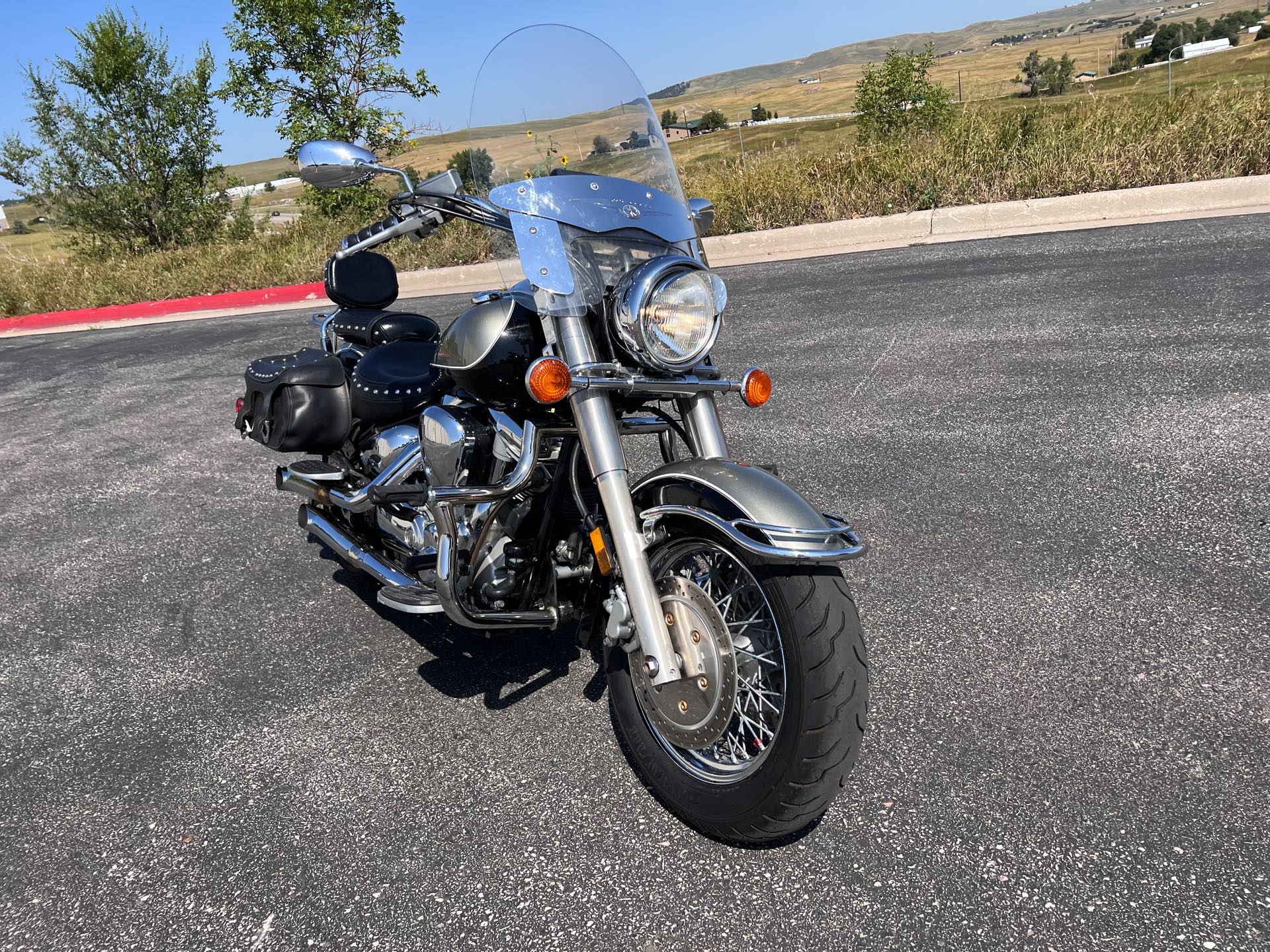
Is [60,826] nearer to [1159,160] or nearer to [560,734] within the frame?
[560,734]

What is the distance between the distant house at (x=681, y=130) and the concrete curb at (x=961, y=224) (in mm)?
7390

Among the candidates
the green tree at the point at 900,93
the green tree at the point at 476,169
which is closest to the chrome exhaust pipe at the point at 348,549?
the green tree at the point at 476,169

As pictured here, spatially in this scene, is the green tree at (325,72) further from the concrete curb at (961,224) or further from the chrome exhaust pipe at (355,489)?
the chrome exhaust pipe at (355,489)

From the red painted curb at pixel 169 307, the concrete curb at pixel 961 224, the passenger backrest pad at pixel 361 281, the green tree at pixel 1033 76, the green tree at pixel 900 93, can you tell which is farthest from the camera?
the green tree at pixel 1033 76

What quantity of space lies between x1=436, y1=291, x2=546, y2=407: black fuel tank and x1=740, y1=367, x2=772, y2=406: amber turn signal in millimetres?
586

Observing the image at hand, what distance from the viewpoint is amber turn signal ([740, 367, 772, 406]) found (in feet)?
8.38

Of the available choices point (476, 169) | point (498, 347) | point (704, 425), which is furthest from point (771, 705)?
point (476, 169)

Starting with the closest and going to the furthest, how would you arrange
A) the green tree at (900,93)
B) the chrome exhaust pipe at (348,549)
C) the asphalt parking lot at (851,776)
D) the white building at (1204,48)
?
the asphalt parking lot at (851,776) → the chrome exhaust pipe at (348,549) → the green tree at (900,93) → the white building at (1204,48)

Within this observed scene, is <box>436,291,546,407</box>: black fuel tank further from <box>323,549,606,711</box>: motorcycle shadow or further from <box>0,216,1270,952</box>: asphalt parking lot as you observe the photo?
<box>0,216,1270,952</box>: asphalt parking lot

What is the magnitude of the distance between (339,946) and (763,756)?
3.59 feet

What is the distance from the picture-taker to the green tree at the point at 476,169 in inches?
Result: 110

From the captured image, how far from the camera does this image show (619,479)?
2400mm

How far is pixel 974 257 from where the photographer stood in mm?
8961

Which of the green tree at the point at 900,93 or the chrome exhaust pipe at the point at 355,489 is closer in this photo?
the chrome exhaust pipe at the point at 355,489
